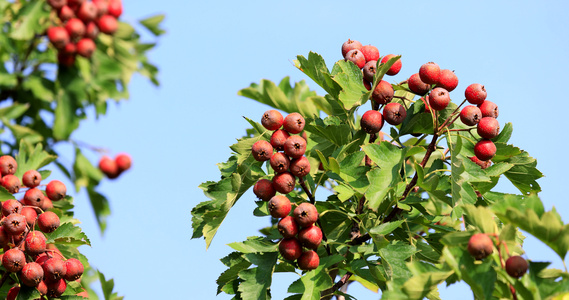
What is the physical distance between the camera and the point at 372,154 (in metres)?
3.67

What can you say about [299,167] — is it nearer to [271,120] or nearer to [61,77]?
[271,120]

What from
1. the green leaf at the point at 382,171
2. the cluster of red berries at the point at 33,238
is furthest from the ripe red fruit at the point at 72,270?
the green leaf at the point at 382,171

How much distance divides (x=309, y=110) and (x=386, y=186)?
1.23 metres

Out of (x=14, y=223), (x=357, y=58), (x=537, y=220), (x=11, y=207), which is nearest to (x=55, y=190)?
(x=11, y=207)

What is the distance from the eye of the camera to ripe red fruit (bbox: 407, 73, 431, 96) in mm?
3893

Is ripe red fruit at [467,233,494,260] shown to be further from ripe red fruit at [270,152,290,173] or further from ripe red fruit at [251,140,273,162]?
ripe red fruit at [251,140,273,162]

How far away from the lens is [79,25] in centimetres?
220

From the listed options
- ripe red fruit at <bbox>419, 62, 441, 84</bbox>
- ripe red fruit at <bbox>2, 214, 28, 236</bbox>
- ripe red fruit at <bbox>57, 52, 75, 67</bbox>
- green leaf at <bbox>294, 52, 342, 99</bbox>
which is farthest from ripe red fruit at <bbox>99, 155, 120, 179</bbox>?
ripe red fruit at <bbox>419, 62, 441, 84</bbox>

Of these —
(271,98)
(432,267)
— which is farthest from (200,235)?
(432,267)

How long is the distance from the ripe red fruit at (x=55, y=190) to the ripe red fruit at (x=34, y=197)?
0.07 metres

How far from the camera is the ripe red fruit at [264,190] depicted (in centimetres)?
370

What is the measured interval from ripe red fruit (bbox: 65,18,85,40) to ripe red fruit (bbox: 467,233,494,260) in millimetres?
1868

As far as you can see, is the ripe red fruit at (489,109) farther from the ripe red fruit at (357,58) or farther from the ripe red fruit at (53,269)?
the ripe red fruit at (53,269)

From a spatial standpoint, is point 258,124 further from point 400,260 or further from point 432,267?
point 432,267
